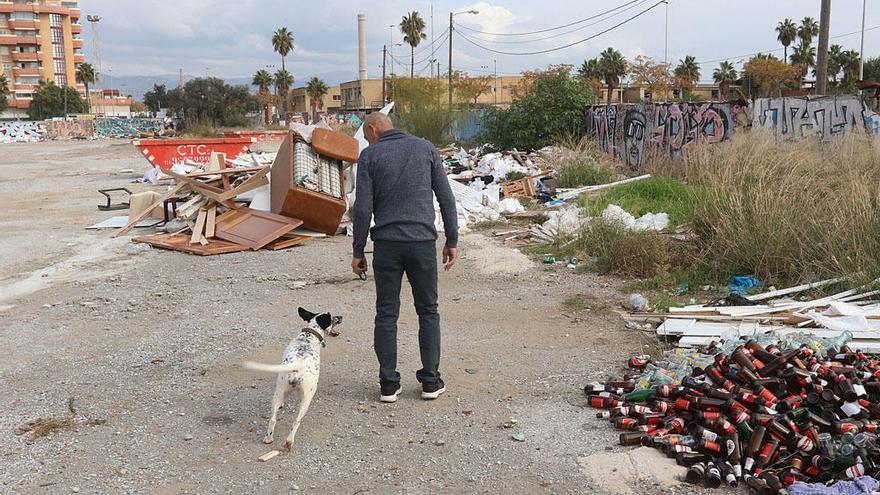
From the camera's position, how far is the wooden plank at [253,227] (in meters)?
10.7

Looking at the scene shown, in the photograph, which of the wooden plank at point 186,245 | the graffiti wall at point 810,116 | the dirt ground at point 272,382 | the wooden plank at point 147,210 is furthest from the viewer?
the graffiti wall at point 810,116

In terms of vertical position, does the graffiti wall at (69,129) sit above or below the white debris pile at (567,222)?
above

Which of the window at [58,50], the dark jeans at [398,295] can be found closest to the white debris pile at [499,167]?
the dark jeans at [398,295]

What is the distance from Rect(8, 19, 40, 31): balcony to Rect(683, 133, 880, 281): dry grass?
111 m

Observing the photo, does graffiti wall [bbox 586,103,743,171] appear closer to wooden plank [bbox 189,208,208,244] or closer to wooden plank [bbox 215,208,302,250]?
wooden plank [bbox 215,208,302,250]

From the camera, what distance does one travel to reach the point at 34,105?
84938mm

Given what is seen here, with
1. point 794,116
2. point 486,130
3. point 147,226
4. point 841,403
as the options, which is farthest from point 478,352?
point 486,130

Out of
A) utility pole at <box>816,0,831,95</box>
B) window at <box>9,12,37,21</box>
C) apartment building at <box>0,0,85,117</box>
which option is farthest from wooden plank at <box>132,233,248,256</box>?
window at <box>9,12,37,21</box>

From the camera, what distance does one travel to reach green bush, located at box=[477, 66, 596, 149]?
2056 cm

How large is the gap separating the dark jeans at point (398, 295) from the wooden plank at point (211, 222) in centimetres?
694

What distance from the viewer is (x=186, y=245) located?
10734mm

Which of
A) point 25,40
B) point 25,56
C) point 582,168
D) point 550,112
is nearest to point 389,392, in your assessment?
point 582,168

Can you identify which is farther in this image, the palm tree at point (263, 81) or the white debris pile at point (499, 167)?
the palm tree at point (263, 81)

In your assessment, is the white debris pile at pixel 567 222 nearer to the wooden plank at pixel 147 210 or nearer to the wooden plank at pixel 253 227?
the wooden plank at pixel 253 227
